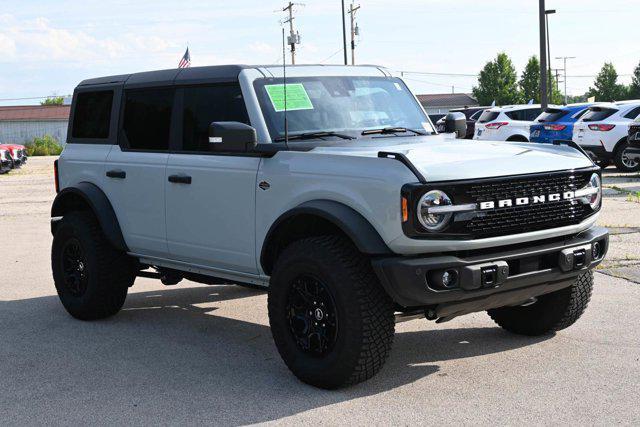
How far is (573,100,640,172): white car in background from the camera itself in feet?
71.3

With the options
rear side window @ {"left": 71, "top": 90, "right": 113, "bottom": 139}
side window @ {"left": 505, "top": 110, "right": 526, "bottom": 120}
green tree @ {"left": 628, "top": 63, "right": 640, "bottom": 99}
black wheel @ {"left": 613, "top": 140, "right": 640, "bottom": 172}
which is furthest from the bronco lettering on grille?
green tree @ {"left": 628, "top": 63, "right": 640, "bottom": 99}

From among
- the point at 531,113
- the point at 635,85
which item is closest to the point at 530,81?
the point at 635,85

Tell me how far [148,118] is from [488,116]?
20.5 m

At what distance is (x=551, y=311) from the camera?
6.46 meters

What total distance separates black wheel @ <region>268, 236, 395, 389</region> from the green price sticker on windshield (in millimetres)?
1069

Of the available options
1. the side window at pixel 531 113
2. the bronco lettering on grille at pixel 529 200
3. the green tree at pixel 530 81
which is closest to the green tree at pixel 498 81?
the green tree at pixel 530 81

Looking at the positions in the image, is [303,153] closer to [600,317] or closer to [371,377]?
[371,377]

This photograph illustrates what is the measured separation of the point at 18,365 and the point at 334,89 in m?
2.81

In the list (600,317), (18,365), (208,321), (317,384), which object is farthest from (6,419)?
(600,317)

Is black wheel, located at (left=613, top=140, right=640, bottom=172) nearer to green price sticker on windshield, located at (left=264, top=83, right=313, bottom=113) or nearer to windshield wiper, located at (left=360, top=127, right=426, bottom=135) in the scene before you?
windshield wiper, located at (left=360, top=127, right=426, bottom=135)

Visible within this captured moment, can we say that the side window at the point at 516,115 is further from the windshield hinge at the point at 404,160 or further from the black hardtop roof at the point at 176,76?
the windshield hinge at the point at 404,160

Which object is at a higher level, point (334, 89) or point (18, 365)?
point (334, 89)

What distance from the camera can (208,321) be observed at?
303 inches

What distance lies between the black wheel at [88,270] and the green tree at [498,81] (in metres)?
101
